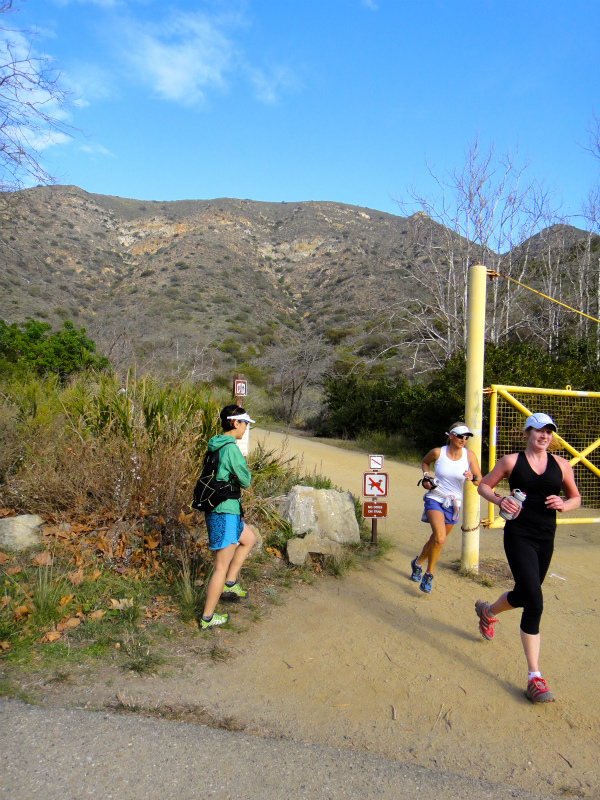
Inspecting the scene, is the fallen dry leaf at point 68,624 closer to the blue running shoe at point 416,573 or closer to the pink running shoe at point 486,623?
the pink running shoe at point 486,623

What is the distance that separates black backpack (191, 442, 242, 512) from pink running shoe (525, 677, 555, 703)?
2349 mm

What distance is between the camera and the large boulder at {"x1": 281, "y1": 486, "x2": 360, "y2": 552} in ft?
20.7

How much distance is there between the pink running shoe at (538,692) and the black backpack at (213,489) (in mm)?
2349

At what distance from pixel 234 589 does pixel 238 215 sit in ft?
226

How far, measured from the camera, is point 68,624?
4.14 metres

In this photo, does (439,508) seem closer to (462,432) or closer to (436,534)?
(436,534)

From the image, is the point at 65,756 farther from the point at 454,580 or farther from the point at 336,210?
the point at 336,210

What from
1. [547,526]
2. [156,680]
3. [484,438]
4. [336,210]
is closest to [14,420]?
[156,680]

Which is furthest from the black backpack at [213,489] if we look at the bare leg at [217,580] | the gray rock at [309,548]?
the gray rock at [309,548]

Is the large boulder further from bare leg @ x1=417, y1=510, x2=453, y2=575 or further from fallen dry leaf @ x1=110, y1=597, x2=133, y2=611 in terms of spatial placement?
fallen dry leaf @ x1=110, y1=597, x2=133, y2=611

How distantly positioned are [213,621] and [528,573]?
235 cm

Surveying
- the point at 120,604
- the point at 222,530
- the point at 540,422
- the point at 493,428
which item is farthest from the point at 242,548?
the point at 493,428

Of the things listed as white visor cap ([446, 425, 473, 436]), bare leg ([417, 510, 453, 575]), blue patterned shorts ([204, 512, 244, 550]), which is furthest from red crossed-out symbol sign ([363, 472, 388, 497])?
blue patterned shorts ([204, 512, 244, 550])

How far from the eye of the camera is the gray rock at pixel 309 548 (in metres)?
5.82
